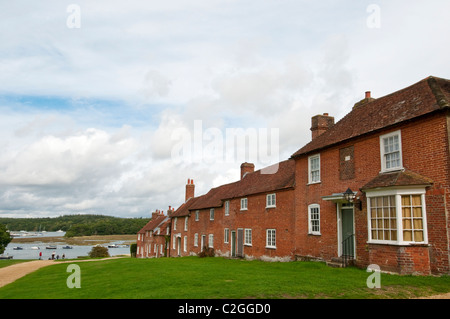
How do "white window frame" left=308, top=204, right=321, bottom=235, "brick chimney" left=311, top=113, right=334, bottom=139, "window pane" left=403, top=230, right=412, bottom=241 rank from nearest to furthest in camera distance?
"window pane" left=403, top=230, right=412, bottom=241 → "white window frame" left=308, top=204, right=321, bottom=235 → "brick chimney" left=311, top=113, right=334, bottom=139

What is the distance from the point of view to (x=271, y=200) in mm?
25672

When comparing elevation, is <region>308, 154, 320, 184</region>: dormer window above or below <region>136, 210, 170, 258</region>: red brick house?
above

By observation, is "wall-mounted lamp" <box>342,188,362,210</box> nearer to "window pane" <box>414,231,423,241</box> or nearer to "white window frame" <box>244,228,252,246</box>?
"window pane" <box>414,231,423,241</box>

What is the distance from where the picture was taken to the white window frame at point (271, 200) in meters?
25.2

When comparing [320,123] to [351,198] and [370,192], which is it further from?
[370,192]

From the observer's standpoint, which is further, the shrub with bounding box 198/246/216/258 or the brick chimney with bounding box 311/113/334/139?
the shrub with bounding box 198/246/216/258

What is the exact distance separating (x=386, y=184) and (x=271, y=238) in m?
12.8

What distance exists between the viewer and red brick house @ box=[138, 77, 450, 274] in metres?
12.9

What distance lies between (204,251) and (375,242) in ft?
76.3

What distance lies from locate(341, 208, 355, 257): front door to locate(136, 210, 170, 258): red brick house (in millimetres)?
37004

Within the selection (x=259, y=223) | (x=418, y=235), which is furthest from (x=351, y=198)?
(x=259, y=223)

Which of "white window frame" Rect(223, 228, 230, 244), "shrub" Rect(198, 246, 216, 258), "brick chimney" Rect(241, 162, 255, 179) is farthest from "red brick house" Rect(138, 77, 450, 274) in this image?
"brick chimney" Rect(241, 162, 255, 179)
